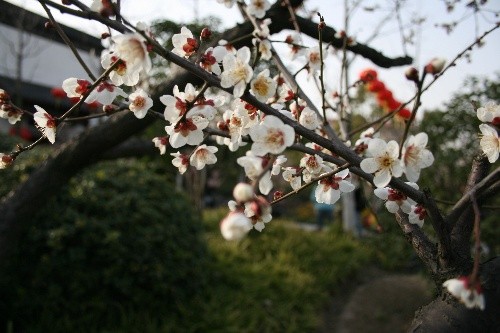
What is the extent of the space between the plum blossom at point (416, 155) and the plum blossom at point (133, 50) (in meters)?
0.61

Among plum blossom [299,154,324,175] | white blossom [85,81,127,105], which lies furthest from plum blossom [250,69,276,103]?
white blossom [85,81,127,105]

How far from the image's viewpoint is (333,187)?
113cm

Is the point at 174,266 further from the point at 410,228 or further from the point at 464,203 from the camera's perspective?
the point at 464,203

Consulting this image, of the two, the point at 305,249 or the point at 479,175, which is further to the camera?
the point at 305,249

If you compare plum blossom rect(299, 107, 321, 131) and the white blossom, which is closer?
the white blossom

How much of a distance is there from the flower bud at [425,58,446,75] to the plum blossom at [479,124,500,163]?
0.33m

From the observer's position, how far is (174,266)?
373 cm

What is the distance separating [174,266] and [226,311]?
0.86 meters

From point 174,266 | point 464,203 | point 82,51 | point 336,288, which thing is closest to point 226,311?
point 174,266

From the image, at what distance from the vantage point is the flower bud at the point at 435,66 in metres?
0.72

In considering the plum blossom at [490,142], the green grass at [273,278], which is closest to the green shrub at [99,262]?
the green grass at [273,278]

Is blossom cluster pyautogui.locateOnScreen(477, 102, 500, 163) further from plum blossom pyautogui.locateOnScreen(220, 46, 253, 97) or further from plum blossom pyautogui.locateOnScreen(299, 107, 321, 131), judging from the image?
plum blossom pyautogui.locateOnScreen(220, 46, 253, 97)

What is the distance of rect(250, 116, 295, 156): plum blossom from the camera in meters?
0.84

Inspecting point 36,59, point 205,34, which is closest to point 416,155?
point 205,34
